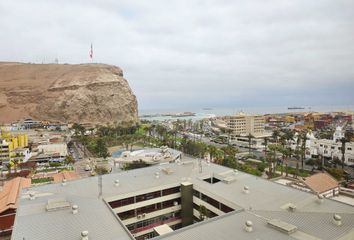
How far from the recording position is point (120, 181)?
102ft

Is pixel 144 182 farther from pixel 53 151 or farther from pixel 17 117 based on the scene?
pixel 17 117

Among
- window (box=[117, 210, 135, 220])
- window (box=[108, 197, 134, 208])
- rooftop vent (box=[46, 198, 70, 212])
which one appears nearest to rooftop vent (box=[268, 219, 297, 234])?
window (box=[108, 197, 134, 208])

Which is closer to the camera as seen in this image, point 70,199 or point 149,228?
point 70,199

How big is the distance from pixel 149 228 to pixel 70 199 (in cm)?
892

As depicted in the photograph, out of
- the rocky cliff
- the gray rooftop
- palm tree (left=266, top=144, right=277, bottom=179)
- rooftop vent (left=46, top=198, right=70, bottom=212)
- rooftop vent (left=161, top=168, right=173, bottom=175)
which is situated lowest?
palm tree (left=266, top=144, right=277, bottom=179)

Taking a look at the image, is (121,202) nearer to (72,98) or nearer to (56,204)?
(56,204)

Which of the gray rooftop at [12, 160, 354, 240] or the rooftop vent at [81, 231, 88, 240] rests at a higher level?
the rooftop vent at [81, 231, 88, 240]

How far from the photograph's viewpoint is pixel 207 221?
67.8 ft

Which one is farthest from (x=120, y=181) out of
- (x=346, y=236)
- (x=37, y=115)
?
(x=37, y=115)

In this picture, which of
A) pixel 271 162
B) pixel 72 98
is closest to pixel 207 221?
pixel 271 162

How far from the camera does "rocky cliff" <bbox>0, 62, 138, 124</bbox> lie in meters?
164

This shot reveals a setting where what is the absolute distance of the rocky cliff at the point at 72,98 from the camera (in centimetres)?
16412

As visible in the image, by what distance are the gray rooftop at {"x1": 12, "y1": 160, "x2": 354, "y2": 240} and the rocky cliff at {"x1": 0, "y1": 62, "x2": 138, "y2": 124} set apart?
5602 inches

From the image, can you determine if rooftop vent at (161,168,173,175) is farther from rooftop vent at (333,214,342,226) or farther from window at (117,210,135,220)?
rooftop vent at (333,214,342,226)
